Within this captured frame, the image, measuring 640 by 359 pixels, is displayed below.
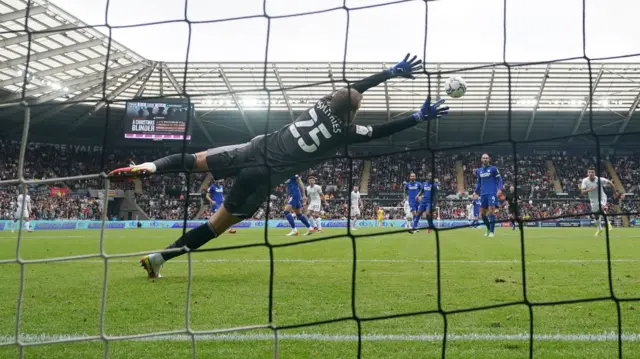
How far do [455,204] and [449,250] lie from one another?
1536cm

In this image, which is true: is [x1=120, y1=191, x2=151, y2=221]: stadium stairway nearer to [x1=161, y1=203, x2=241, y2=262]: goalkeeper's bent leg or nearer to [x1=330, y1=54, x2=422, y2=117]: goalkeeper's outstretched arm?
[x1=161, y1=203, x2=241, y2=262]: goalkeeper's bent leg

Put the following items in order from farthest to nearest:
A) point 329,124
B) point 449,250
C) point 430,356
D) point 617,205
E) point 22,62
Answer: point 617,205 < point 22,62 < point 449,250 < point 329,124 < point 430,356

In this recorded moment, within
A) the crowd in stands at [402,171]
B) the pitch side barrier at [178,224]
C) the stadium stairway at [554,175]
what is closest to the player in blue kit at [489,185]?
the pitch side barrier at [178,224]

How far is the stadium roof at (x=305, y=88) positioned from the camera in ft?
71.5

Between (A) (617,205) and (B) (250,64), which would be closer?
(A) (617,205)

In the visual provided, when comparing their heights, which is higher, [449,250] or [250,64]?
[250,64]

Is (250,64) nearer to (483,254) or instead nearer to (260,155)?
(483,254)

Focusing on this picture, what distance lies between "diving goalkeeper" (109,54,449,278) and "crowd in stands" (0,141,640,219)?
17310 mm

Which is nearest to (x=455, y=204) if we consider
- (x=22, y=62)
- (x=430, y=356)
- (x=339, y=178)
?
(x=339, y=178)

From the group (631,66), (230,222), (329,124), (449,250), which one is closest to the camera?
(329,124)

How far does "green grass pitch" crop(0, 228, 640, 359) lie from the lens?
306cm

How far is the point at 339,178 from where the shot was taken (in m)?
23.4

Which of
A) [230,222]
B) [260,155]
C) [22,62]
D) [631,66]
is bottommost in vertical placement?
[230,222]

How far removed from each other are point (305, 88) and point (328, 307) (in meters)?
21.3
